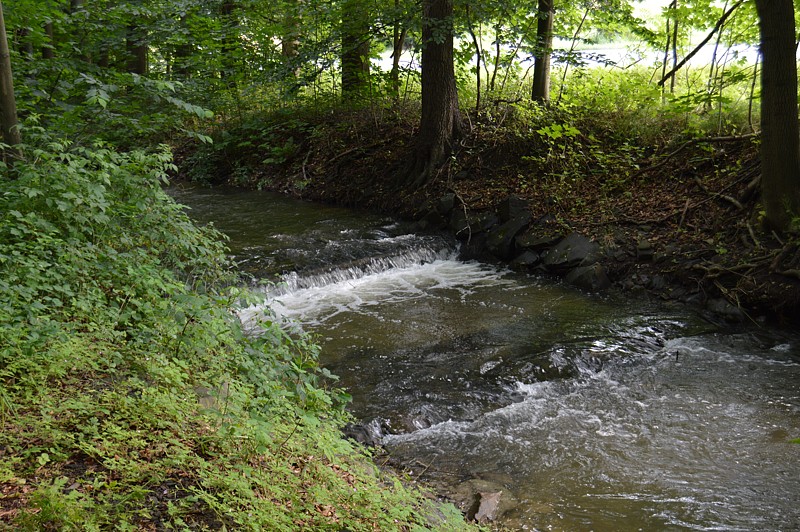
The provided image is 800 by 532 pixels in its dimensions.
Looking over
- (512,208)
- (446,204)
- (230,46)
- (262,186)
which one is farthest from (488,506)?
(230,46)

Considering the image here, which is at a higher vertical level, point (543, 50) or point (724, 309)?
point (543, 50)

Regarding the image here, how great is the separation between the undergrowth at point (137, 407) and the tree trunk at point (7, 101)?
1.75 feet

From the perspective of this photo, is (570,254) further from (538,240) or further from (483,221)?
(483,221)

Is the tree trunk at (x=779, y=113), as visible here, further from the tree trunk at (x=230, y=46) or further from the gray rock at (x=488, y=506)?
the tree trunk at (x=230, y=46)

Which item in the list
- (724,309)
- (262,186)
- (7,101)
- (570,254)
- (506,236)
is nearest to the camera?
(7,101)

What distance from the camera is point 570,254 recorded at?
9.58 m

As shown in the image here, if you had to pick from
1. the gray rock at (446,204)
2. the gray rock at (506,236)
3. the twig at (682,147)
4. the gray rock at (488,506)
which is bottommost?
the gray rock at (488,506)

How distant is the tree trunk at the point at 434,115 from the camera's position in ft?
39.4

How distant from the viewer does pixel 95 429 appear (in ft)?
10.6

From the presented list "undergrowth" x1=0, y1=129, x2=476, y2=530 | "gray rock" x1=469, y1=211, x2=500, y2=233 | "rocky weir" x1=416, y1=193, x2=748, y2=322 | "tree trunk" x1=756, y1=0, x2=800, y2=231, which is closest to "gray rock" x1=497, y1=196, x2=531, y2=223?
"rocky weir" x1=416, y1=193, x2=748, y2=322

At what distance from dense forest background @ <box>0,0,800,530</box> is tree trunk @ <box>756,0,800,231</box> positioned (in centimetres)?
3

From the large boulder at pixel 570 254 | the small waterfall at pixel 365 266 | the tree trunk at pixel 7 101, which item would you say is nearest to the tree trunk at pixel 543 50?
the large boulder at pixel 570 254

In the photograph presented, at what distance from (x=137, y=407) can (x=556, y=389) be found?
13.4ft

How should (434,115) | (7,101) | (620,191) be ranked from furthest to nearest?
(434,115) → (620,191) → (7,101)
